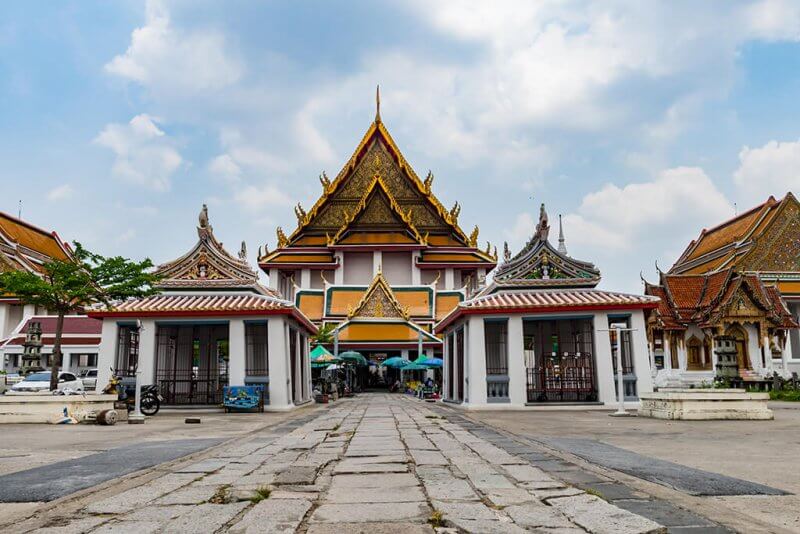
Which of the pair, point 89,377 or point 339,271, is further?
point 339,271

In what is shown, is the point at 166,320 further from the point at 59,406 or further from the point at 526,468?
the point at 526,468

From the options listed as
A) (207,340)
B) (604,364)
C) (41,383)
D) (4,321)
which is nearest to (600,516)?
(604,364)

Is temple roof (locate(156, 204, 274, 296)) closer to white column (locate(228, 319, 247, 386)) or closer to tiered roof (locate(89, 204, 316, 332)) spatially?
tiered roof (locate(89, 204, 316, 332))

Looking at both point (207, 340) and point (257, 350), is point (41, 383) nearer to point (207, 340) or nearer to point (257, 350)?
point (207, 340)

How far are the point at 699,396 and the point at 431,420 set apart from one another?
5.83 metres

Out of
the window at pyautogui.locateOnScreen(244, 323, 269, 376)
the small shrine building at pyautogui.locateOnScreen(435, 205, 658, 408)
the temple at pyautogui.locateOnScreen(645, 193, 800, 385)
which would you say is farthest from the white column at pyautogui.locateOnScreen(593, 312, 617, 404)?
the temple at pyautogui.locateOnScreen(645, 193, 800, 385)

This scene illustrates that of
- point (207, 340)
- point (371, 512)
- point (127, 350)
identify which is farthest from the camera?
point (207, 340)

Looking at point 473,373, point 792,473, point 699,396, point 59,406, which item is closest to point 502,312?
point 473,373

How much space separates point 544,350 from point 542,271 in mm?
3423

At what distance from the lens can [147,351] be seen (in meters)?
18.9

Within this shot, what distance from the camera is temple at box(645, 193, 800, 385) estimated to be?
3072 centimetres

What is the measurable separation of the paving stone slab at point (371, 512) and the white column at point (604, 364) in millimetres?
15422

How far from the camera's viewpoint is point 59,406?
567 inches

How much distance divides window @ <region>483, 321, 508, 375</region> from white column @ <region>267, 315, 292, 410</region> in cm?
637
